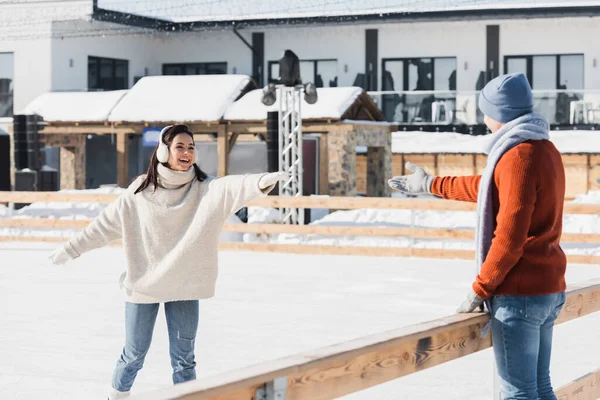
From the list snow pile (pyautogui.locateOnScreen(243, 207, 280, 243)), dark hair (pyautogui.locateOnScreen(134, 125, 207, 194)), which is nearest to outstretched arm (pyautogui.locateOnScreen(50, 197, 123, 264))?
dark hair (pyautogui.locateOnScreen(134, 125, 207, 194))

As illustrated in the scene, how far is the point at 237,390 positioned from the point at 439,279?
34.1 feet

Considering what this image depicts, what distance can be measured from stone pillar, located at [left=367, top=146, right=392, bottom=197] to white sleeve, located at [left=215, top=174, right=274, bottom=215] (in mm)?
22374

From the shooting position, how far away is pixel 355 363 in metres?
3.40

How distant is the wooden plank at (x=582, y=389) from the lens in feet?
15.8

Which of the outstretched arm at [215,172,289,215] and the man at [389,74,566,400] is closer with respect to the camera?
the man at [389,74,566,400]

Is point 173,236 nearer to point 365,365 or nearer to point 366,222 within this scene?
point 365,365

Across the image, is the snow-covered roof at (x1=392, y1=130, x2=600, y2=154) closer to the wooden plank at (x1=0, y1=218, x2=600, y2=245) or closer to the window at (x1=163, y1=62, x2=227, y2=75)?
the window at (x1=163, y1=62, x2=227, y2=75)

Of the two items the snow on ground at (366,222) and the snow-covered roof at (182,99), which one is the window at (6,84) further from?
the snow on ground at (366,222)

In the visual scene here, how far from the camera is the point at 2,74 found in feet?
108

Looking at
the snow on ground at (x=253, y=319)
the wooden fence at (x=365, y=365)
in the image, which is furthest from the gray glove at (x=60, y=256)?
the wooden fence at (x=365, y=365)

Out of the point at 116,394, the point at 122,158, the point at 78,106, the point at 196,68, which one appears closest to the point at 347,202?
the point at 116,394

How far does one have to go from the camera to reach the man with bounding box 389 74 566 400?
12.7 ft

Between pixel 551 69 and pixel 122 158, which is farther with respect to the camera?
pixel 551 69

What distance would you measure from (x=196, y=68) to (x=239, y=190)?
32271 millimetres
